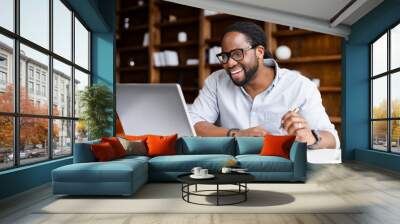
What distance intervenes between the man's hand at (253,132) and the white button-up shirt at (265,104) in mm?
67

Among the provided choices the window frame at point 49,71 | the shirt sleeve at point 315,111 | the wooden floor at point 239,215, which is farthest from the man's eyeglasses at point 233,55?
the wooden floor at point 239,215

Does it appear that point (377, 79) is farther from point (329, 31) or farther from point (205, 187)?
point (205, 187)

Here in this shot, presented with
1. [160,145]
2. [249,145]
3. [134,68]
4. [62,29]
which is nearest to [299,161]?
[249,145]

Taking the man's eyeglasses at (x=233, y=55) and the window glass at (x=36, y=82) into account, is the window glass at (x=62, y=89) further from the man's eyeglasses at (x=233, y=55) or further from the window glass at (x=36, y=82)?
the man's eyeglasses at (x=233, y=55)

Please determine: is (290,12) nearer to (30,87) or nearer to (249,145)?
(249,145)

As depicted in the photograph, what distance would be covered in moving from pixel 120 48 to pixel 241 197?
5511 millimetres

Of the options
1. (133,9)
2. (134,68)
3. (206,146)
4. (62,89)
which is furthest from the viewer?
(133,9)

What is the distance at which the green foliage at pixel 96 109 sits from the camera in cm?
666

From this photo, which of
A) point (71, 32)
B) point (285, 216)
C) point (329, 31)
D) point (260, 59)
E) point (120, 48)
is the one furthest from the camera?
point (120, 48)

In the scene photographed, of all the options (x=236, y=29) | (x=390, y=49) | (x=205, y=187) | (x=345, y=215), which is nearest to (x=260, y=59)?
(x=236, y=29)

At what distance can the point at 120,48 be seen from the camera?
8.73 meters

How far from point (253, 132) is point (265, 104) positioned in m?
0.51

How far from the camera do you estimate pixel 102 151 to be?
4879 millimetres

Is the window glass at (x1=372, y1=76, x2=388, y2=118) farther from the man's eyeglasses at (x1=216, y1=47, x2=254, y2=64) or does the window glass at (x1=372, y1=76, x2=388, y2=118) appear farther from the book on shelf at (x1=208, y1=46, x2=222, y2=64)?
the book on shelf at (x1=208, y1=46, x2=222, y2=64)
